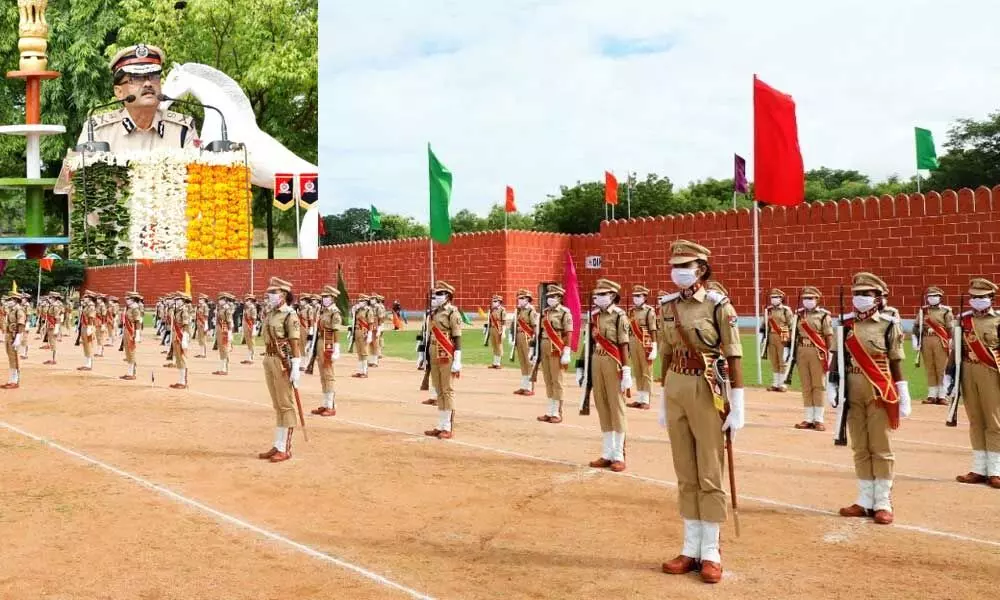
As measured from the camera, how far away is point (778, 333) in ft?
50.0

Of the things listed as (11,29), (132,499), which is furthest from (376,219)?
(132,499)

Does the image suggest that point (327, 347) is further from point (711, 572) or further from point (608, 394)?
point (711, 572)

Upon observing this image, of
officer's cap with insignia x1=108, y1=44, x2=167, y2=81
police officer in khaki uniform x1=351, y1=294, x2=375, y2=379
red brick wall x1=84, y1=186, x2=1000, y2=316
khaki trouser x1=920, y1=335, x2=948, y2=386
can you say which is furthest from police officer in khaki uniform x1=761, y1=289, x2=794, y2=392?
officer's cap with insignia x1=108, y1=44, x2=167, y2=81

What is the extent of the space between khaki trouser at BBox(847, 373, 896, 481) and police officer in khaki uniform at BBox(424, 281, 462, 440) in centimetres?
528

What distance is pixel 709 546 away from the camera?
580 centimetres

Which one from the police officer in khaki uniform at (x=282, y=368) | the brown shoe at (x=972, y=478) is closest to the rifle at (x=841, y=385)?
the brown shoe at (x=972, y=478)

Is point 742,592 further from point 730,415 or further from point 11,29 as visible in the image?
point 11,29

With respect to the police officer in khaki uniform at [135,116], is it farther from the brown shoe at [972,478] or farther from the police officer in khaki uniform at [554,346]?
the brown shoe at [972,478]

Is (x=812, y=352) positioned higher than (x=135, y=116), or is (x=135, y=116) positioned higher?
(x=135, y=116)

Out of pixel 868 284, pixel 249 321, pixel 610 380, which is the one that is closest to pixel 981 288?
pixel 868 284

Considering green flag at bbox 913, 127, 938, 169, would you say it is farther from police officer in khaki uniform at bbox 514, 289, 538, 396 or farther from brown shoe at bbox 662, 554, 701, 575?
brown shoe at bbox 662, 554, 701, 575

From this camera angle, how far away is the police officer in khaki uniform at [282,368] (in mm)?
9984

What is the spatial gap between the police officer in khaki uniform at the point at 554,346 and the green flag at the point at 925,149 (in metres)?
17.4

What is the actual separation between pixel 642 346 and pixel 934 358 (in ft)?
15.7
